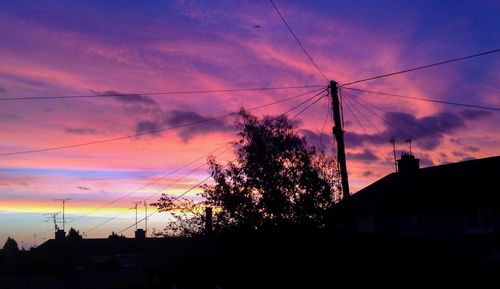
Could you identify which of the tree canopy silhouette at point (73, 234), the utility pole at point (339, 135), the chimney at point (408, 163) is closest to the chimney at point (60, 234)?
the tree canopy silhouette at point (73, 234)

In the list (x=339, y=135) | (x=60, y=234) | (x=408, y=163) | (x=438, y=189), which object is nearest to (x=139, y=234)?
(x=60, y=234)

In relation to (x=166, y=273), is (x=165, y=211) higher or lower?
higher

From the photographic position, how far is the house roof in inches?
1053

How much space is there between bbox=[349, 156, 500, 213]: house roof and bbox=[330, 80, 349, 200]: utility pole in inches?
267

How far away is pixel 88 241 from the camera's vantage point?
6962cm

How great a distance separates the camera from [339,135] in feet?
62.6

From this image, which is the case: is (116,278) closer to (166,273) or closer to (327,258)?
(166,273)

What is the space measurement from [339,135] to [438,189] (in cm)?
1272

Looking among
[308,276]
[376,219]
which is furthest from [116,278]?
[308,276]

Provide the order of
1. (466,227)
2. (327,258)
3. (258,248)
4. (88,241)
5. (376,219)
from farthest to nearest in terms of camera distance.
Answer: (88,241), (376,219), (466,227), (258,248), (327,258)

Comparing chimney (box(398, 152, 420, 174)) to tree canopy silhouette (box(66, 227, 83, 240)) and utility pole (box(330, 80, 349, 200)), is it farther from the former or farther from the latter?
tree canopy silhouette (box(66, 227, 83, 240))

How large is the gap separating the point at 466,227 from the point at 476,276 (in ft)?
38.7

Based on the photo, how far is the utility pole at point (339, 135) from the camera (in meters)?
18.8

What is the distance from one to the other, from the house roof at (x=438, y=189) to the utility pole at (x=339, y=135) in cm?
678
